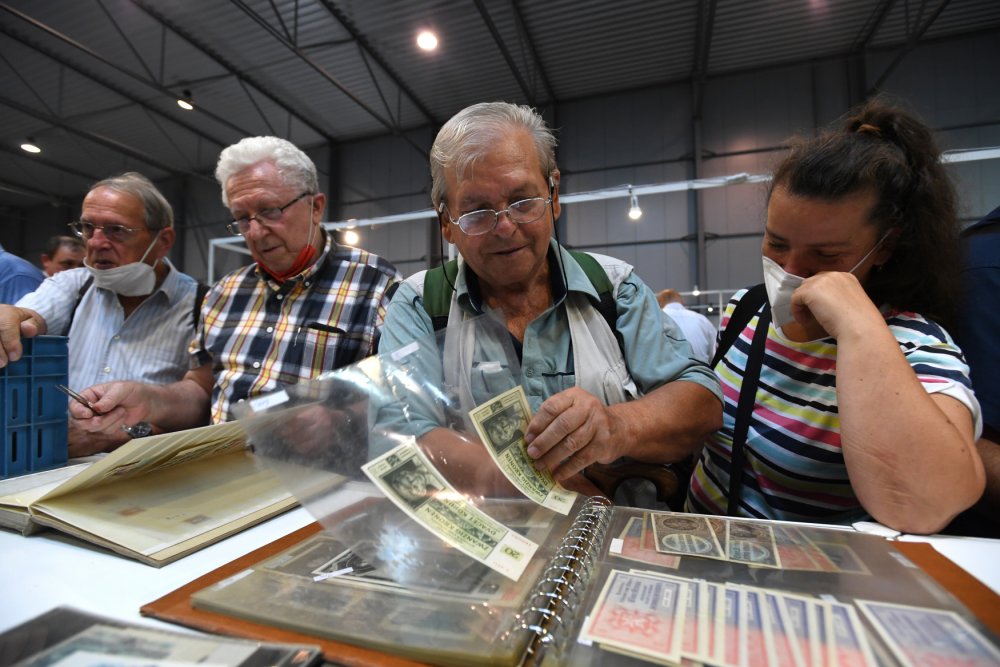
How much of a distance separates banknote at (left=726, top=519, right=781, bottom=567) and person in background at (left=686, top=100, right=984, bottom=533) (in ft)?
0.87

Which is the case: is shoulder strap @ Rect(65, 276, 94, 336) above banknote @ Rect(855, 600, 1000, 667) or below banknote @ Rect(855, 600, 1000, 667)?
above

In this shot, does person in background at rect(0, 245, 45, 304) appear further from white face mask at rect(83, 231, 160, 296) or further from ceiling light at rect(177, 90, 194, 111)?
ceiling light at rect(177, 90, 194, 111)

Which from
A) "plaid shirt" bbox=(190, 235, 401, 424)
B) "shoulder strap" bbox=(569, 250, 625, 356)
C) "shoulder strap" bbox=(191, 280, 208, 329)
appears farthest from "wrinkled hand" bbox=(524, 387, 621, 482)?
"shoulder strap" bbox=(191, 280, 208, 329)

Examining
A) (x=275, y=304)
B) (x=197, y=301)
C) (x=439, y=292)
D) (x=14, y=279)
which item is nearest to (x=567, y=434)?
(x=439, y=292)

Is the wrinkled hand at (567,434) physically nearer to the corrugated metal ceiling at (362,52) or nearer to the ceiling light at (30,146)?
the corrugated metal ceiling at (362,52)

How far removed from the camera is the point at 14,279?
230 centimetres

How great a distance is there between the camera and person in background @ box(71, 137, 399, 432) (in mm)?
1713

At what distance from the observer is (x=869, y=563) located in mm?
622

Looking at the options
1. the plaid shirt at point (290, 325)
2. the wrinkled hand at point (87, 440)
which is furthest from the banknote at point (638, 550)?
the wrinkled hand at point (87, 440)

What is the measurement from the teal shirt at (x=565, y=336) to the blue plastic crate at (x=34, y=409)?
0.76m

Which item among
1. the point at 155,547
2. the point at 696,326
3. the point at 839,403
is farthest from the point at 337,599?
the point at 696,326

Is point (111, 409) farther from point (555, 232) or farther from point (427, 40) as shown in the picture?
point (427, 40)

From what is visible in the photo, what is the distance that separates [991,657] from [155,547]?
0.98m

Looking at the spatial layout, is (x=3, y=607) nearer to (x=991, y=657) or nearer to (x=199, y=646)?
(x=199, y=646)
